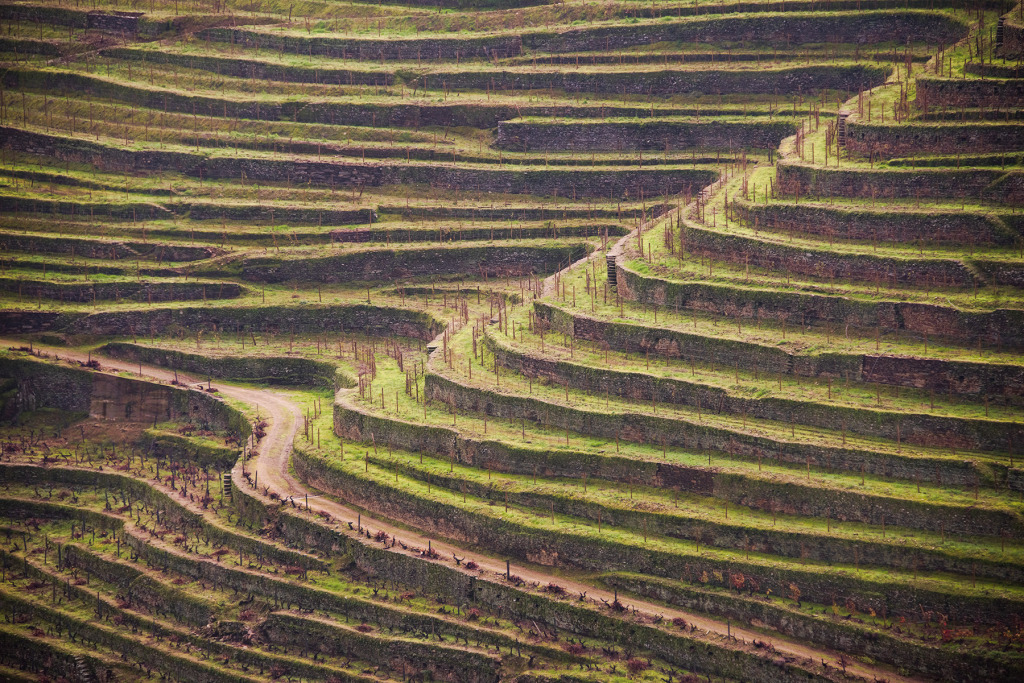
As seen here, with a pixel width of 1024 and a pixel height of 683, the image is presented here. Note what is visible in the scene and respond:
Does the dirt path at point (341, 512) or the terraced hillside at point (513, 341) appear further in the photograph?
the terraced hillside at point (513, 341)

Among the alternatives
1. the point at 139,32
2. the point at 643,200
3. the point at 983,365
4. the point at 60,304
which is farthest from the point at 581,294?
the point at 139,32

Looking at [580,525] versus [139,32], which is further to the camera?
[139,32]

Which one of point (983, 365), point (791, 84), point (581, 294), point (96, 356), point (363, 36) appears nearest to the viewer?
point (983, 365)

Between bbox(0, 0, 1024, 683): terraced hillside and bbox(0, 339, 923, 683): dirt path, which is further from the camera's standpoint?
bbox(0, 0, 1024, 683): terraced hillside

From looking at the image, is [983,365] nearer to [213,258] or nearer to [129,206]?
[213,258]
